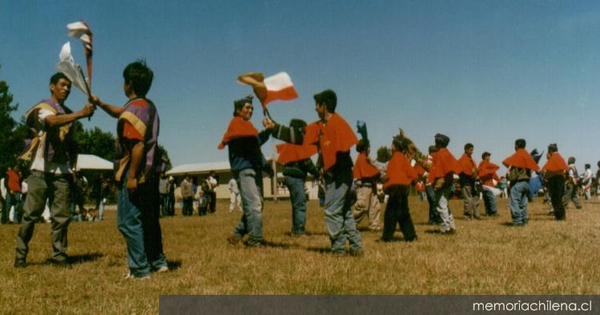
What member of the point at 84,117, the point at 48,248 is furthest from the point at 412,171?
the point at 48,248

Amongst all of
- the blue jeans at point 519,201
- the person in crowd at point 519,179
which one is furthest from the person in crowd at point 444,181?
the blue jeans at point 519,201

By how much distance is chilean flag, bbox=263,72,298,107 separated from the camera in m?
6.23

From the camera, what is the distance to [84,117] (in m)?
5.65

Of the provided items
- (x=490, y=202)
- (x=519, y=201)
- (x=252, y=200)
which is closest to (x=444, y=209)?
(x=519, y=201)

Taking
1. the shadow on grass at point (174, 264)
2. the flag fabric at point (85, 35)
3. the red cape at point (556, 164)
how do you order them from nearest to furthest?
1. the flag fabric at point (85, 35)
2. the shadow on grass at point (174, 264)
3. the red cape at point (556, 164)

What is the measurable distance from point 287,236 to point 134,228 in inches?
194

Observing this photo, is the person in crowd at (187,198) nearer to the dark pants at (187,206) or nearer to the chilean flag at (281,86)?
the dark pants at (187,206)

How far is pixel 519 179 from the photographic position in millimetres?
11727

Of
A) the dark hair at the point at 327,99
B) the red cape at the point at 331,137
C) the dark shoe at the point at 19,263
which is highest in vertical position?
the dark hair at the point at 327,99

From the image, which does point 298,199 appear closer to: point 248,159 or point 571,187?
point 248,159

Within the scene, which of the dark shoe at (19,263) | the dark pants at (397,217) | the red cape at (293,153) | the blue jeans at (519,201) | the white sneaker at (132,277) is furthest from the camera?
the blue jeans at (519,201)

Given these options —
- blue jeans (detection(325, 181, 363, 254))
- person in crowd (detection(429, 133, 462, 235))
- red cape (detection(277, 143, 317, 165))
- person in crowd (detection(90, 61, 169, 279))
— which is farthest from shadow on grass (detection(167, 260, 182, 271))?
person in crowd (detection(429, 133, 462, 235))

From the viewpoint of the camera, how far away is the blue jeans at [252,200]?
25.2 feet

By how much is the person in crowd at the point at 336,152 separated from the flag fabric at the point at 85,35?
7.23 ft
